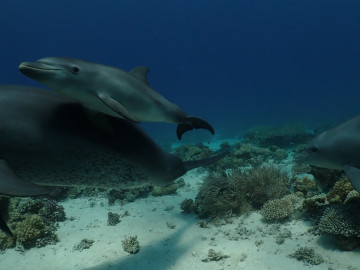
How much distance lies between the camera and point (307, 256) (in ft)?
17.1

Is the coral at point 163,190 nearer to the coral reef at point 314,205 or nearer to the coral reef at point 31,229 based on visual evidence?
the coral reef at point 31,229

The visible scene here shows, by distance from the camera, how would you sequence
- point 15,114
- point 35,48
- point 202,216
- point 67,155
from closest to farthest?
1. point 15,114
2. point 67,155
3. point 202,216
4. point 35,48

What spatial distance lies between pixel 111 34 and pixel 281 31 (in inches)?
3612

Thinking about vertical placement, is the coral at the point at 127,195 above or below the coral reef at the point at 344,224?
above

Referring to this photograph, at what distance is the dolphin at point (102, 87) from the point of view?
291 centimetres

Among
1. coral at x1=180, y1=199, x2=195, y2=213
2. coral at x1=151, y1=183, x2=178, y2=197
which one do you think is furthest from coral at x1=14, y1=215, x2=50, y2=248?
coral at x1=151, y1=183, x2=178, y2=197

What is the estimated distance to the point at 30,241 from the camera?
7031 mm

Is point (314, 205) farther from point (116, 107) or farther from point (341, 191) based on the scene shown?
point (116, 107)

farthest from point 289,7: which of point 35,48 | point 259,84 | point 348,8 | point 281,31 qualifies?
point 35,48

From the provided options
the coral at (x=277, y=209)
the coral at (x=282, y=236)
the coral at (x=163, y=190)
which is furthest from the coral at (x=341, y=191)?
the coral at (x=163, y=190)

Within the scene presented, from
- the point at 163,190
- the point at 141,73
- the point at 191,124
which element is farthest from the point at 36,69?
the point at 163,190

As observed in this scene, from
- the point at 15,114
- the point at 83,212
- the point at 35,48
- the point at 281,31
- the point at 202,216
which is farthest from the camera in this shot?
the point at 281,31

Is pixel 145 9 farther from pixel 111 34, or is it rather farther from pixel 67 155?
pixel 67 155

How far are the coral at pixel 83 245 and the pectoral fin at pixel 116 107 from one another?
5.00m
